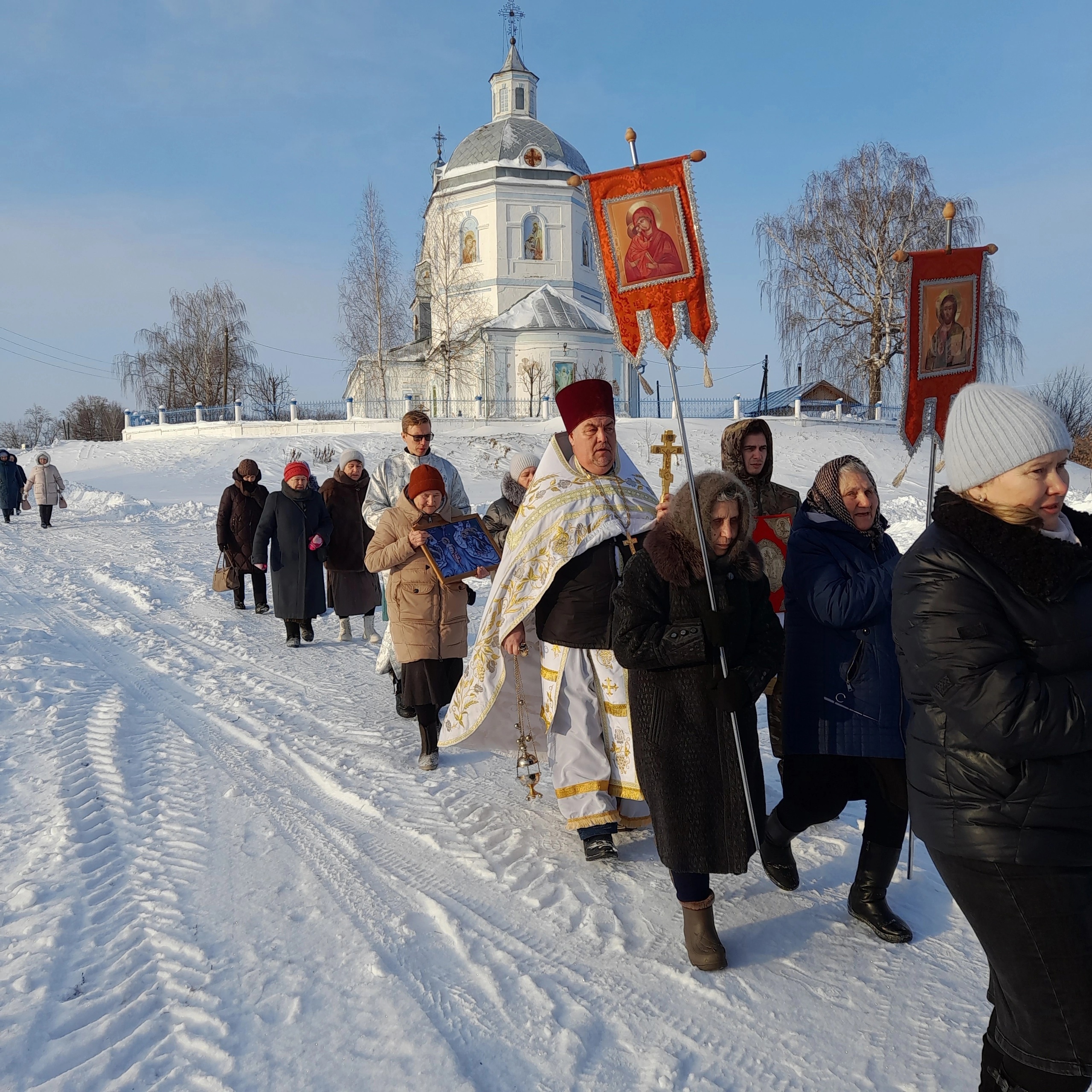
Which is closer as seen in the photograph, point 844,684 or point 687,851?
point 687,851

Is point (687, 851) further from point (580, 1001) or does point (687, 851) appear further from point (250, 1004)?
point (250, 1004)

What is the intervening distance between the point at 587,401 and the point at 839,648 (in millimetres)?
1562

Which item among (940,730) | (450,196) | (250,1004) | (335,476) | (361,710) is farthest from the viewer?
(450,196)

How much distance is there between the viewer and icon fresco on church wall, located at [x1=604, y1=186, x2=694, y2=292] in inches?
165

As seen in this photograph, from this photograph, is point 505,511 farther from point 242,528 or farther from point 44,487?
point 44,487

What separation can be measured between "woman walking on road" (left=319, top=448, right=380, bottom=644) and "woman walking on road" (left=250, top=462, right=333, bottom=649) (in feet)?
0.35

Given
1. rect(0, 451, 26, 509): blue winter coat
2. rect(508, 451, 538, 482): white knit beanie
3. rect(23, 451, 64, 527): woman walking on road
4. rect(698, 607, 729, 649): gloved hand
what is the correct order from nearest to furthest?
rect(698, 607, 729, 649): gloved hand, rect(508, 451, 538, 482): white knit beanie, rect(23, 451, 64, 527): woman walking on road, rect(0, 451, 26, 509): blue winter coat

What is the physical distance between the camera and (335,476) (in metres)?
9.18

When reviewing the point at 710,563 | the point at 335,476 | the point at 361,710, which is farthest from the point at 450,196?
the point at 710,563

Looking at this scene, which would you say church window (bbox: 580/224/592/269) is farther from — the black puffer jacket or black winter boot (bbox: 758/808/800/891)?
the black puffer jacket

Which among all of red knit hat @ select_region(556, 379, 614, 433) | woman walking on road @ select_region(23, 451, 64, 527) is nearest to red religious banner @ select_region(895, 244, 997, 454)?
red knit hat @ select_region(556, 379, 614, 433)

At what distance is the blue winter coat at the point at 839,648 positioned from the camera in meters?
3.37

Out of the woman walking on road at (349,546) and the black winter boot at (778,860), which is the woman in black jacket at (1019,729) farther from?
the woman walking on road at (349,546)

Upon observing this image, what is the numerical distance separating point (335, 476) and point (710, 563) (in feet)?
21.4
